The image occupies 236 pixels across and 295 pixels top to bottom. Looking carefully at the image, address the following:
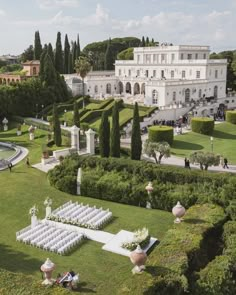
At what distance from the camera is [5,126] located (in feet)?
190

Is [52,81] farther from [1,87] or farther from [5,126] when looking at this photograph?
[5,126]

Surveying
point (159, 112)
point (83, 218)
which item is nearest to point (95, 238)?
point (83, 218)

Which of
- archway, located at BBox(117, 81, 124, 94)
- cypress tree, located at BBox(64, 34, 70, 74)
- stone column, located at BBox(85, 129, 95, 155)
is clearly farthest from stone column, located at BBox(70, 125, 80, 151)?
cypress tree, located at BBox(64, 34, 70, 74)

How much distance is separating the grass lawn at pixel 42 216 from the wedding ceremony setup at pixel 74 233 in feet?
1.25

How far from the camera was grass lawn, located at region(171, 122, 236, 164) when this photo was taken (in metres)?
39.3

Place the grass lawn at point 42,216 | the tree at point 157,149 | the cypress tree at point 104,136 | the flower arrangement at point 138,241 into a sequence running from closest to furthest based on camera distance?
1. the grass lawn at point 42,216
2. the flower arrangement at point 138,241
3. the tree at point 157,149
4. the cypress tree at point 104,136

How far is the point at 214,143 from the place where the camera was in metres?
A: 42.9

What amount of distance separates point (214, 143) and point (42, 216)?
2355cm

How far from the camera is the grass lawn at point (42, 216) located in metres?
18.3

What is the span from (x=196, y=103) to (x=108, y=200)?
32.3m

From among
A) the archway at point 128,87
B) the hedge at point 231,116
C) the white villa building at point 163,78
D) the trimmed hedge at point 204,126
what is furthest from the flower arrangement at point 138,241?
the archway at point 128,87

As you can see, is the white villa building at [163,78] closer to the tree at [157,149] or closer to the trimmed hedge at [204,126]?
the trimmed hedge at [204,126]

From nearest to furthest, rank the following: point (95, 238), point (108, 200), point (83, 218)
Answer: point (95, 238) → point (83, 218) → point (108, 200)

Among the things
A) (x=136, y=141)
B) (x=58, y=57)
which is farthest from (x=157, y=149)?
(x=58, y=57)
